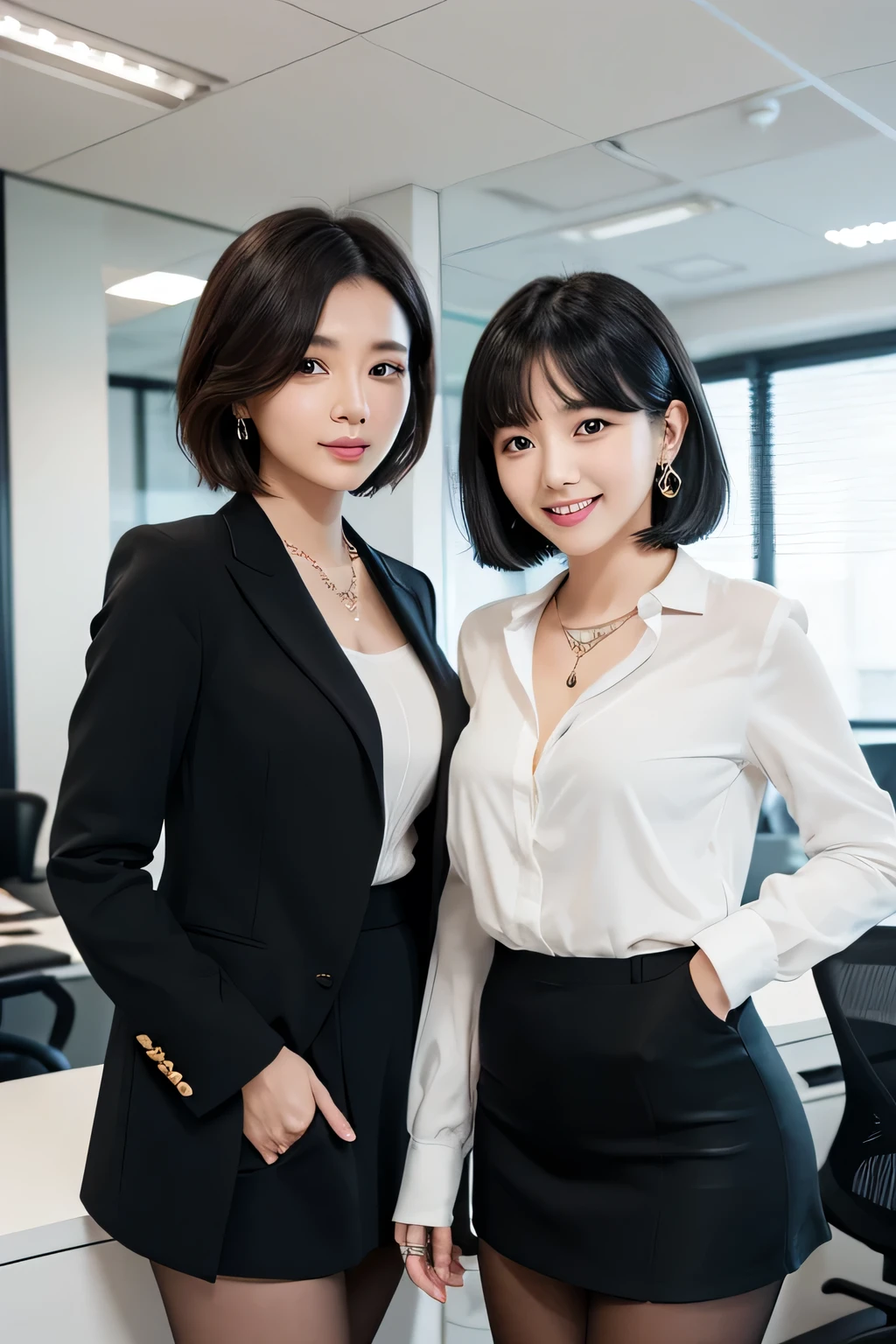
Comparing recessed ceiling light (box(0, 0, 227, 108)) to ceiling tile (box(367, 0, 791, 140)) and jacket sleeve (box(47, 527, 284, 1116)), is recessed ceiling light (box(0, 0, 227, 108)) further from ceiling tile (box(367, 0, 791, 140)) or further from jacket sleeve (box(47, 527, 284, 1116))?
jacket sleeve (box(47, 527, 284, 1116))

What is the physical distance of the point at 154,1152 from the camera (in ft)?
4.38

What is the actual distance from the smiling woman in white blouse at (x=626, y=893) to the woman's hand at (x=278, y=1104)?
0.20 m

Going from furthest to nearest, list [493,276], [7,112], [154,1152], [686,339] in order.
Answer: [493,276] → [686,339] → [7,112] → [154,1152]

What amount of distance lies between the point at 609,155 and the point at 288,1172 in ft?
9.22

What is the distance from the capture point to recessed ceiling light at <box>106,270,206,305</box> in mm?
3984

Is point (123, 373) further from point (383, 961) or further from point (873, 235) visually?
point (383, 961)

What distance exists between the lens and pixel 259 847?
52.9 inches

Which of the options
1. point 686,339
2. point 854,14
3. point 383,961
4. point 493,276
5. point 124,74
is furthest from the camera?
point 493,276

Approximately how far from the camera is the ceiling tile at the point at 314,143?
2916 millimetres

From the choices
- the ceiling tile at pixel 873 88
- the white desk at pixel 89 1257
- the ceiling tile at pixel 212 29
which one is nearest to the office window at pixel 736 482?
the ceiling tile at pixel 873 88

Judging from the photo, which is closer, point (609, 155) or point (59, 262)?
point (609, 155)

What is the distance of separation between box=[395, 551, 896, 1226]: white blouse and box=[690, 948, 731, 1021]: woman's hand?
0.04 ft

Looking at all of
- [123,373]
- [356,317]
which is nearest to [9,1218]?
[356,317]

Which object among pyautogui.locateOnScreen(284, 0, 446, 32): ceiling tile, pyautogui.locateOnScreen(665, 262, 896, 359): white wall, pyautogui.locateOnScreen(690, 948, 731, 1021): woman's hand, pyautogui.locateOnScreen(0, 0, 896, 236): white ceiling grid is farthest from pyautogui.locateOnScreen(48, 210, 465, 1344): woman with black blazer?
pyautogui.locateOnScreen(665, 262, 896, 359): white wall
